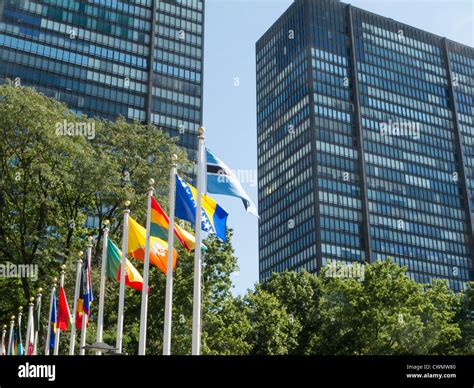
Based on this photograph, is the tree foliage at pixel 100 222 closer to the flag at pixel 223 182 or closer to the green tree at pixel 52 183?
the green tree at pixel 52 183

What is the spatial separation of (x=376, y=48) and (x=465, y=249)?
59.6 m

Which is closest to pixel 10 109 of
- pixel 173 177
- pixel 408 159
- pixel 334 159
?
pixel 173 177

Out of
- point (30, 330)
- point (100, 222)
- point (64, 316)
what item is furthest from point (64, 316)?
point (100, 222)

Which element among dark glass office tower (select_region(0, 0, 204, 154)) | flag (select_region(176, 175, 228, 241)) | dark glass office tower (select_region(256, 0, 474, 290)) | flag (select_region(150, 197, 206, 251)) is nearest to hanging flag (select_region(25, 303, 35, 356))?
flag (select_region(150, 197, 206, 251))

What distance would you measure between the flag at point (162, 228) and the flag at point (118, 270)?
3.73m

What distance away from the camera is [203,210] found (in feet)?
77.9

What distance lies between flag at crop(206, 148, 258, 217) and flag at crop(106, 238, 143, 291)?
6869 mm

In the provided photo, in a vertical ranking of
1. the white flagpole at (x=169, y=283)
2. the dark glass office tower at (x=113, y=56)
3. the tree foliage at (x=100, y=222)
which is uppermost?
the dark glass office tower at (x=113, y=56)

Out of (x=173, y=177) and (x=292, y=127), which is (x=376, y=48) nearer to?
(x=292, y=127)

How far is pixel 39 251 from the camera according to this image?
4462 centimetres

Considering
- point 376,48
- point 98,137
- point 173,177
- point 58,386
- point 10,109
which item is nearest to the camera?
point 58,386

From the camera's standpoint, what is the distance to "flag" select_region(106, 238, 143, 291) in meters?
28.6

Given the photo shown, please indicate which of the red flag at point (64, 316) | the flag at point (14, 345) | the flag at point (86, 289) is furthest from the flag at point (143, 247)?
the flag at point (14, 345)

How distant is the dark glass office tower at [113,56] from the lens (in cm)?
12406
